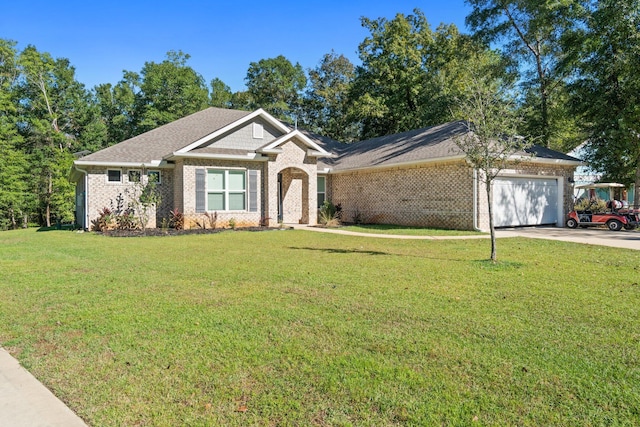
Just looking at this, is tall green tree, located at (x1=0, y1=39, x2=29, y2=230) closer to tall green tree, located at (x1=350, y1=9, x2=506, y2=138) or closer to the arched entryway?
the arched entryway

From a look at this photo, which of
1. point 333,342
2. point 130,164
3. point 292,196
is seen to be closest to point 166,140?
point 130,164

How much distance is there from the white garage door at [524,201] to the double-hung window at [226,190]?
426 inches

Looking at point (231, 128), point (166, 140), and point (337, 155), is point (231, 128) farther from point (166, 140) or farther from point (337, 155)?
point (337, 155)

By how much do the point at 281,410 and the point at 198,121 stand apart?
→ 68.8ft

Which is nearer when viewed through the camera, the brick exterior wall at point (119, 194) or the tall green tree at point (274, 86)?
the brick exterior wall at point (119, 194)

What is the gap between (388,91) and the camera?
101 ft

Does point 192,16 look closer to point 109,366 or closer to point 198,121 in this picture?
point 198,121

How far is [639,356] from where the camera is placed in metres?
3.84

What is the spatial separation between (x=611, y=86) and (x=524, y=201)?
7.47m

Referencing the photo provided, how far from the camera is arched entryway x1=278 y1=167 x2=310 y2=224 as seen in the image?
20.4 metres

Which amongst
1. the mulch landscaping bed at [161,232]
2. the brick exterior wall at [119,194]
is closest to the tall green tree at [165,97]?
the brick exterior wall at [119,194]

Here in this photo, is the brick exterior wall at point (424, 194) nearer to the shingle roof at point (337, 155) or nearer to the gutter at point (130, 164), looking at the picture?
the shingle roof at point (337, 155)

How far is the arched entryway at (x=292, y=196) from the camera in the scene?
66.8 ft

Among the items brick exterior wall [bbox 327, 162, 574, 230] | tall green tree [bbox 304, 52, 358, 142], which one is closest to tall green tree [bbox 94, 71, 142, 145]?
tall green tree [bbox 304, 52, 358, 142]
